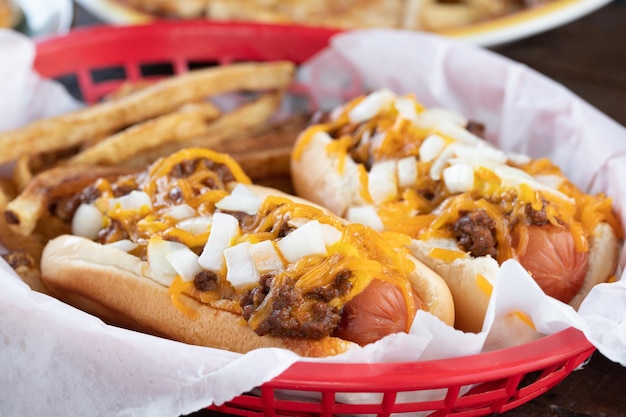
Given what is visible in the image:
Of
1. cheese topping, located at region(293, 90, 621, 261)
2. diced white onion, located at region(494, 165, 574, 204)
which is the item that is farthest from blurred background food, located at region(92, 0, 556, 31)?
diced white onion, located at region(494, 165, 574, 204)

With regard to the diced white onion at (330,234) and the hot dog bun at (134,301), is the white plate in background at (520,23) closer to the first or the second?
the hot dog bun at (134,301)

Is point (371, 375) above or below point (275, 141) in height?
above

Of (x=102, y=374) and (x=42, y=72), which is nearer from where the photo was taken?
(x=102, y=374)

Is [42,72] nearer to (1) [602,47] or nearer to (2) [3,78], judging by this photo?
(2) [3,78]

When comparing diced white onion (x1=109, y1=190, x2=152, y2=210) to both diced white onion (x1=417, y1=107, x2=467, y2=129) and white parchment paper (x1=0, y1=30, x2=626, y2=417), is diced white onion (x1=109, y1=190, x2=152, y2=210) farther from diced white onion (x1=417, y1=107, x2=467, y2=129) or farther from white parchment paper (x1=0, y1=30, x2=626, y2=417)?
diced white onion (x1=417, y1=107, x2=467, y2=129)

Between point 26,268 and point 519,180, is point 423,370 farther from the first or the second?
point 26,268

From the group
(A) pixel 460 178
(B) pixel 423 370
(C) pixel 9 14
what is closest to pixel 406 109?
(A) pixel 460 178

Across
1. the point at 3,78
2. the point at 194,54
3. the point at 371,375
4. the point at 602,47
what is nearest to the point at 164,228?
the point at 371,375

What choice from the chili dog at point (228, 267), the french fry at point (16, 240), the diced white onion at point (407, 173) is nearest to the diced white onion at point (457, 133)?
the diced white onion at point (407, 173)
